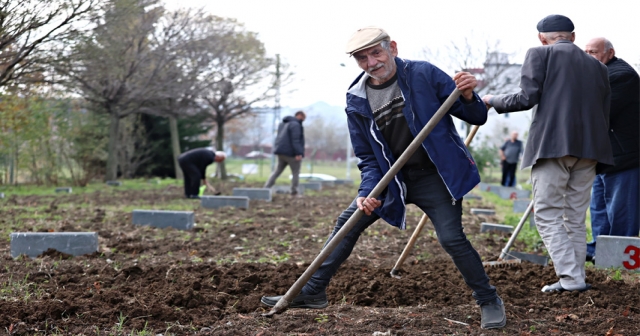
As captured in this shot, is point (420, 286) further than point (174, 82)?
No

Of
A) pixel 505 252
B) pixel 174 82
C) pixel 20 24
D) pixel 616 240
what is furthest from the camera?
pixel 174 82

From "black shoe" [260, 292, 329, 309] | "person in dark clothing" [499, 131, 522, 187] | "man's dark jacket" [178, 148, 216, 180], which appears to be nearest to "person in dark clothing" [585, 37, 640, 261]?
"black shoe" [260, 292, 329, 309]

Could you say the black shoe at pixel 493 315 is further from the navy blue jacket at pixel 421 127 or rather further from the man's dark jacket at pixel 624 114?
the man's dark jacket at pixel 624 114

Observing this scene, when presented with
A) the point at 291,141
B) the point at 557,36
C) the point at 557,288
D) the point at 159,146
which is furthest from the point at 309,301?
the point at 159,146

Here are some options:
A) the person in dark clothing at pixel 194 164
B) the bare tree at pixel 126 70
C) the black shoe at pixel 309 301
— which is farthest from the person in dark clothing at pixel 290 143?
the black shoe at pixel 309 301

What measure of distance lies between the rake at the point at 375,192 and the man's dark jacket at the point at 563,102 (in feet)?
3.81

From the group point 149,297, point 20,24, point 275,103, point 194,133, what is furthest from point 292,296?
point 194,133

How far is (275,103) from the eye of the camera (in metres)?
25.2

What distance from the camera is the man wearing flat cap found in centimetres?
368

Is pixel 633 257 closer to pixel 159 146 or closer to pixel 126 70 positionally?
pixel 126 70

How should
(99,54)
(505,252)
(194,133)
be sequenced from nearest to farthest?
(505,252) → (99,54) → (194,133)

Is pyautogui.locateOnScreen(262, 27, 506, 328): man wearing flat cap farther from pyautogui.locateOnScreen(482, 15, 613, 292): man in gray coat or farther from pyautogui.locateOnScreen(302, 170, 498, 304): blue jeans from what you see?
pyautogui.locateOnScreen(482, 15, 613, 292): man in gray coat

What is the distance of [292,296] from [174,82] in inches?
657

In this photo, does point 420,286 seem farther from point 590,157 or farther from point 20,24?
point 20,24
